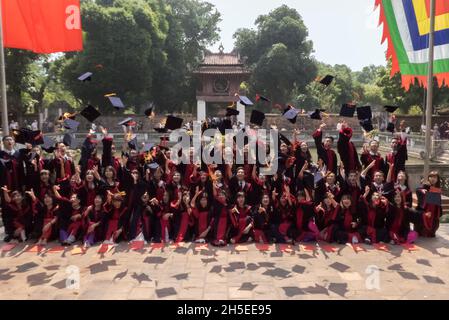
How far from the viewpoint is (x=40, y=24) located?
8.23 meters

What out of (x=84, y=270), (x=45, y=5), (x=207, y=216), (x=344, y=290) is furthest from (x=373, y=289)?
(x=45, y=5)

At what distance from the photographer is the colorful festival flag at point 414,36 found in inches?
342

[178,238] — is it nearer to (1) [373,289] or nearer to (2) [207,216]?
(2) [207,216]

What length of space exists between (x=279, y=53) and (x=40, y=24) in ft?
105

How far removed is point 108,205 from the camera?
677 centimetres

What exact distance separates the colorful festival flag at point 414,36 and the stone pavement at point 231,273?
4069 mm

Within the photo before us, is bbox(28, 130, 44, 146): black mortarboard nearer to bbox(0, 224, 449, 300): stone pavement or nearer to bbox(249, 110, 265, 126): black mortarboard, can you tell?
bbox(0, 224, 449, 300): stone pavement

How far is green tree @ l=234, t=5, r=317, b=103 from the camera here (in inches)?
1518

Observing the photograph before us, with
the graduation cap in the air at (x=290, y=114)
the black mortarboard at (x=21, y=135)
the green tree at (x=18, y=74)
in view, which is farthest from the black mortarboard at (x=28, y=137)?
the green tree at (x=18, y=74)

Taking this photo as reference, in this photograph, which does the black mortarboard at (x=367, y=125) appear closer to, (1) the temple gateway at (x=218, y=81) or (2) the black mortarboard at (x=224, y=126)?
(2) the black mortarboard at (x=224, y=126)

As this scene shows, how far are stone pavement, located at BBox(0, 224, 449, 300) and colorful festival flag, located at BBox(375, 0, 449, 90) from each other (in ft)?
13.4

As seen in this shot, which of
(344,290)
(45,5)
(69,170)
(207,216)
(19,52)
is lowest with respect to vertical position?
(344,290)

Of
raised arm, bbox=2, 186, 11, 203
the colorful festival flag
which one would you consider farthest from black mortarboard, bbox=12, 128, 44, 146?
the colorful festival flag
